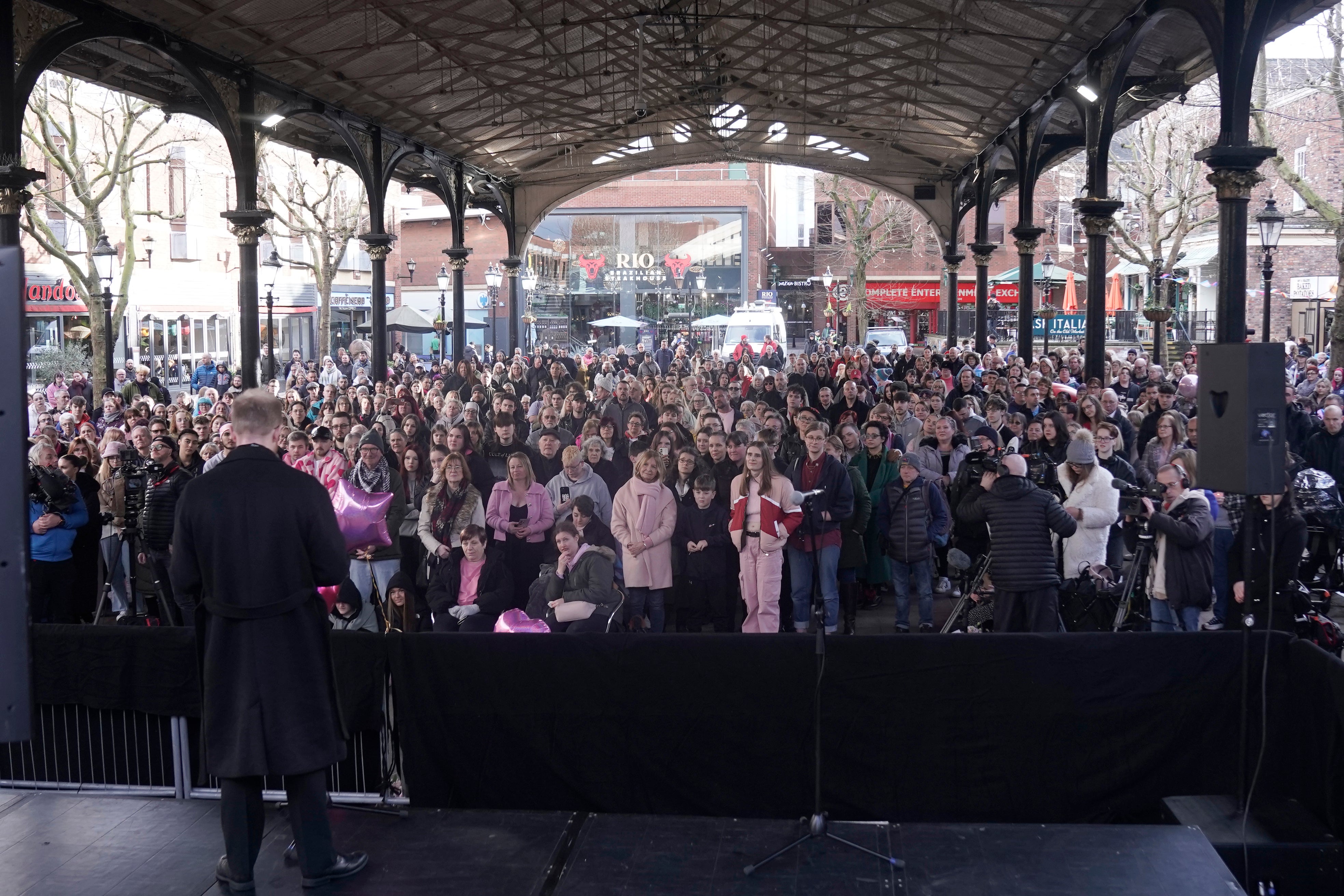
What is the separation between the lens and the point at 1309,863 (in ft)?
15.6

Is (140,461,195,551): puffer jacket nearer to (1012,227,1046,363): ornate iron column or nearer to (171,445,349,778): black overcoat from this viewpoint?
(171,445,349,778): black overcoat

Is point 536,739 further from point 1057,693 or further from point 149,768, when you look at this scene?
point 1057,693

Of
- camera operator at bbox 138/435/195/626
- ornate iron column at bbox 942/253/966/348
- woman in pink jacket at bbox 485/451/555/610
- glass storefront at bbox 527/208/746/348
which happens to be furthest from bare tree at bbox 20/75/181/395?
glass storefront at bbox 527/208/746/348

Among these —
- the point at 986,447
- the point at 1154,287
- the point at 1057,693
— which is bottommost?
the point at 1057,693

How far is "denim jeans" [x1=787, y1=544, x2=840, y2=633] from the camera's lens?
337 inches

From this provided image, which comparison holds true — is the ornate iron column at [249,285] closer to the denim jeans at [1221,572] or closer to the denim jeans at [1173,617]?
the denim jeans at [1173,617]

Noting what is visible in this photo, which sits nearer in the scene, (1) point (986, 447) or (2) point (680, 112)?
(1) point (986, 447)

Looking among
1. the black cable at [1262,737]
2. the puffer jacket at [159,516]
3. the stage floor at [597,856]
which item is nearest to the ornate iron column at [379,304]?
the puffer jacket at [159,516]

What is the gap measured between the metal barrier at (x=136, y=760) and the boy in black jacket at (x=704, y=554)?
340 cm

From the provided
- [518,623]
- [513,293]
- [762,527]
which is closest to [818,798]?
[518,623]

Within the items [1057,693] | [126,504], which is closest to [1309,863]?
[1057,693]

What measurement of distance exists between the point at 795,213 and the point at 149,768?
6767cm

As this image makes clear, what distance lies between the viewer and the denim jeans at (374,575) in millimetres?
8219

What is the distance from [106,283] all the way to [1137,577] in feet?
65.7
